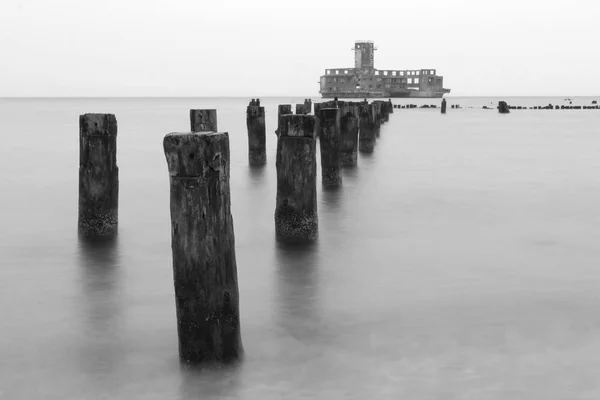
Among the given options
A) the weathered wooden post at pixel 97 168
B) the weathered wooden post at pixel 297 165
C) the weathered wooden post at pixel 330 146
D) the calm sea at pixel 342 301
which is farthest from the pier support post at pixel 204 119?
the weathered wooden post at pixel 297 165

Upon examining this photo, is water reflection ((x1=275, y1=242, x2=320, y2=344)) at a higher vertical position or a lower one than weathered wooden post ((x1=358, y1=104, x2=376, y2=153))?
lower

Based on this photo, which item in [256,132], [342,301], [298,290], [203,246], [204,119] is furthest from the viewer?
[256,132]

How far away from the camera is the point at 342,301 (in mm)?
6598

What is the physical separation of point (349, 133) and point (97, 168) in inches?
331

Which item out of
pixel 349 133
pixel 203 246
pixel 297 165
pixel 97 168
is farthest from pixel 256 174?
pixel 203 246

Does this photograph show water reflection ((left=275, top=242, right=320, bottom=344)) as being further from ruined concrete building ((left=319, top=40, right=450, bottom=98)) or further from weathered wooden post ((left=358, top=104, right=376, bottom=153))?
ruined concrete building ((left=319, top=40, right=450, bottom=98))

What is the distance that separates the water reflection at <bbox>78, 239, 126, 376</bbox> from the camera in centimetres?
509

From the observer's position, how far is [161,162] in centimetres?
2039

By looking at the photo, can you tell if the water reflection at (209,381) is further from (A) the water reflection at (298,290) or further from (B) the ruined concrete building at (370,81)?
(B) the ruined concrete building at (370,81)

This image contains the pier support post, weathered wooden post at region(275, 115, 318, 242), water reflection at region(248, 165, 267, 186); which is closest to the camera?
weathered wooden post at region(275, 115, 318, 242)

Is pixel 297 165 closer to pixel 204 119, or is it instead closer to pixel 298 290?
pixel 298 290

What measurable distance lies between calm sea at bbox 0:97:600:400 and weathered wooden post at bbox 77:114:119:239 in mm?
414

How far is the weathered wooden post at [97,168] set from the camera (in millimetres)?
7824

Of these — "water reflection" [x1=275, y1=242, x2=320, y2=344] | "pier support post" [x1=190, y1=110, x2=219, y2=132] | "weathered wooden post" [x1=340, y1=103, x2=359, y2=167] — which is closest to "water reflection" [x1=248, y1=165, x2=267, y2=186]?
"weathered wooden post" [x1=340, y1=103, x2=359, y2=167]
